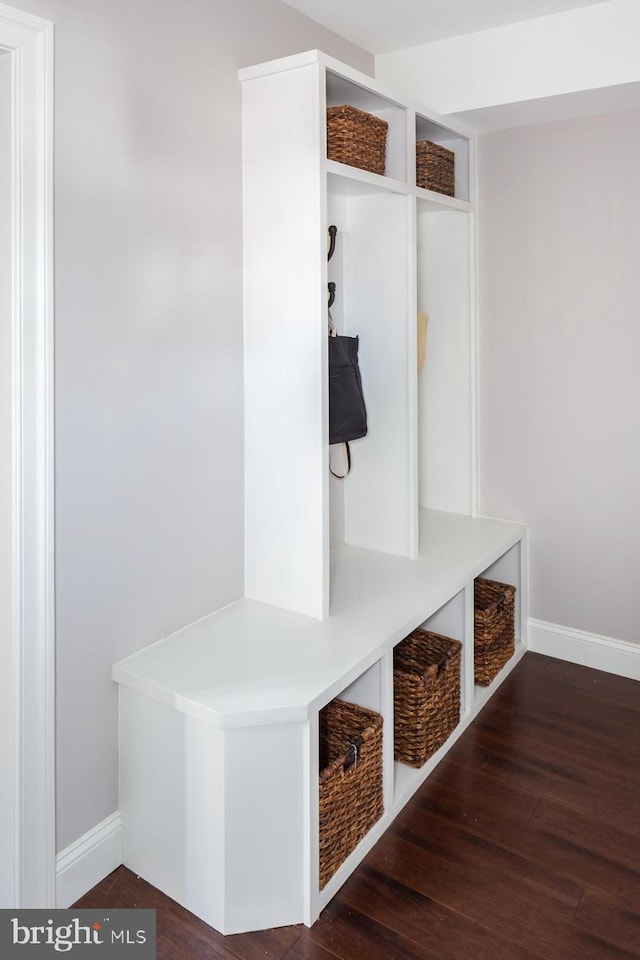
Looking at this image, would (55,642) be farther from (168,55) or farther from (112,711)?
(168,55)

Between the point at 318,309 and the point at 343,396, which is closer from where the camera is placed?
the point at 318,309

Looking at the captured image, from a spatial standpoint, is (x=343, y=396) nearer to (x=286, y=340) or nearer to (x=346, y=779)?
(x=286, y=340)

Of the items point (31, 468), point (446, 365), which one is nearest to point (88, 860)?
point (31, 468)

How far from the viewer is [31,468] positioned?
169cm

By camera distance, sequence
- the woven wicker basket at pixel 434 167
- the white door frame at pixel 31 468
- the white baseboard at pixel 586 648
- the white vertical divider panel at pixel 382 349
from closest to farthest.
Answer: the white door frame at pixel 31 468 < the white vertical divider panel at pixel 382 349 < the woven wicker basket at pixel 434 167 < the white baseboard at pixel 586 648

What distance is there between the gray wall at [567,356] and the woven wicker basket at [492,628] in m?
0.24

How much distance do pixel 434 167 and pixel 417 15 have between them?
0.50 metres

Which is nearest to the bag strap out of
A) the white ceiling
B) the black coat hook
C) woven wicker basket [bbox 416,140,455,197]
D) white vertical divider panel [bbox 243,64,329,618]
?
white vertical divider panel [bbox 243,64,329,618]

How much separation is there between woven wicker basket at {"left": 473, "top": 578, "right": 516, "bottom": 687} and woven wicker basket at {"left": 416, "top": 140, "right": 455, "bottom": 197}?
163 cm

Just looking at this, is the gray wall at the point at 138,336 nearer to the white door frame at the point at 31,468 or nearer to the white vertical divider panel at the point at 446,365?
the white door frame at the point at 31,468

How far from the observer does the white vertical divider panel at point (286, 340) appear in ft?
6.89

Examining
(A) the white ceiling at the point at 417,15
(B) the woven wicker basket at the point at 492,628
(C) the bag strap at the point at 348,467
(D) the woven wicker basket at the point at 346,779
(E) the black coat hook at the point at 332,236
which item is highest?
(A) the white ceiling at the point at 417,15

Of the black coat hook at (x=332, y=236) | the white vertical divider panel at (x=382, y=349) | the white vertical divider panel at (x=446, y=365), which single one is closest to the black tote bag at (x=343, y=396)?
the white vertical divider panel at (x=382, y=349)

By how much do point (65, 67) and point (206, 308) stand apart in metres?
0.69
